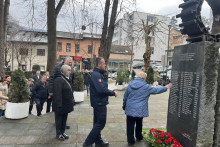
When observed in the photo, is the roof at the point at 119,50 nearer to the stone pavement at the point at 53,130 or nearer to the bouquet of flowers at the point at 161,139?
the stone pavement at the point at 53,130

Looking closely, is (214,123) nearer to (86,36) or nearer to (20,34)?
(20,34)

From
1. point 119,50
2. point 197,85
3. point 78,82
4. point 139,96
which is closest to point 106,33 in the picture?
point 78,82

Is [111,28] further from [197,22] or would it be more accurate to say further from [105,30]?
[197,22]

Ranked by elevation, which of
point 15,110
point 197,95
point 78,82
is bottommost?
point 15,110

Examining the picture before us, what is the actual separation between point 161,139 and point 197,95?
1253 mm

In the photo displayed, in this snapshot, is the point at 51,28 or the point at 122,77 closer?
the point at 51,28

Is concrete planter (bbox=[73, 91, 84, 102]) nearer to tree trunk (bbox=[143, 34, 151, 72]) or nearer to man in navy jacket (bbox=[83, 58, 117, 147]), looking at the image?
man in navy jacket (bbox=[83, 58, 117, 147])

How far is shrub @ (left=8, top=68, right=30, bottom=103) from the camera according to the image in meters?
5.67

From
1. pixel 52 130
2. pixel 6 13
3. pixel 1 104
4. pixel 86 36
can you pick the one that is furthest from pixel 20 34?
pixel 52 130

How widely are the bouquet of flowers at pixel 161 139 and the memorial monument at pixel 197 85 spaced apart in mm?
196

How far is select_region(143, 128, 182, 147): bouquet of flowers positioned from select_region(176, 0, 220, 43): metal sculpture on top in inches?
81.7

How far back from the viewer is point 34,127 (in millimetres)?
5242

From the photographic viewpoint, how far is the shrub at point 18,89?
567 cm

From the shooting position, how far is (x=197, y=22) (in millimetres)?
3578
